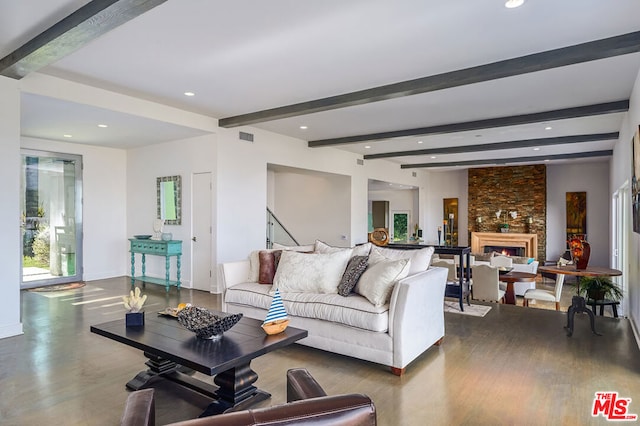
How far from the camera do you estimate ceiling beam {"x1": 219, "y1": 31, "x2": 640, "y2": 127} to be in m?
3.33

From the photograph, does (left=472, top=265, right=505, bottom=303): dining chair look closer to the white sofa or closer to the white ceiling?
the white ceiling

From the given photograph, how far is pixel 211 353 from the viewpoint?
231cm

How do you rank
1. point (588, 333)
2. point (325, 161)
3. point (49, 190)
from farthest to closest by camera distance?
point (325, 161) < point (49, 190) < point (588, 333)

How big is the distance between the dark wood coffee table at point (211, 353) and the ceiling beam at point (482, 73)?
9.98 ft

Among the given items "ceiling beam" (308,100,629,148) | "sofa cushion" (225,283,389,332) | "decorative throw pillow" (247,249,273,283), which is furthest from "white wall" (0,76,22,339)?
"ceiling beam" (308,100,629,148)

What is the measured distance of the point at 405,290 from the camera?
306 cm

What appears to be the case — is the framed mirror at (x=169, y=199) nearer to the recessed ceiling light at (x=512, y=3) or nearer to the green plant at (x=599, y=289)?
the recessed ceiling light at (x=512, y=3)

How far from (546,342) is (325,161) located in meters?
5.72

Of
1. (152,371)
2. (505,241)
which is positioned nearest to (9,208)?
(152,371)

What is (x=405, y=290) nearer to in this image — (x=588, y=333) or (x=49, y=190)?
(x=588, y=333)

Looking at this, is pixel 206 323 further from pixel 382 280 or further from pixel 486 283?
pixel 486 283

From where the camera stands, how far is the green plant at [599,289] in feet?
15.9

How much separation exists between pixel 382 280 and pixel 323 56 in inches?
85.8

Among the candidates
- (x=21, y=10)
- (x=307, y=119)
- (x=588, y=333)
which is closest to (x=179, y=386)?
(x=21, y=10)
